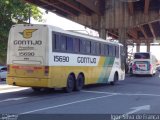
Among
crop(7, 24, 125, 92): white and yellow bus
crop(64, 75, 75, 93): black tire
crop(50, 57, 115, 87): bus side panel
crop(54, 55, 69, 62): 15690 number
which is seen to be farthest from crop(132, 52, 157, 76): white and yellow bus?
crop(54, 55, 69, 62): 15690 number

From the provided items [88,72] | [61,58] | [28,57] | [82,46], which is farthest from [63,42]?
[88,72]

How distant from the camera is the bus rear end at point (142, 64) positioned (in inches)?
1789

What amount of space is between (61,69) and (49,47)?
153 cm

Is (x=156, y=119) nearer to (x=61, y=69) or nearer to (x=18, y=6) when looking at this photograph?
(x=61, y=69)

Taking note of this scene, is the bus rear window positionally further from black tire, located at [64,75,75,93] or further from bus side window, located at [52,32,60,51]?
bus side window, located at [52,32,60,51]

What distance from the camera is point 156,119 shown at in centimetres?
1170

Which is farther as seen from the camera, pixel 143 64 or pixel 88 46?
pixel 143 64

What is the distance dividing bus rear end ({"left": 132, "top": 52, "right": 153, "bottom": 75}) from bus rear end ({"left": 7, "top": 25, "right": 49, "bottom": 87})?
27420 mm

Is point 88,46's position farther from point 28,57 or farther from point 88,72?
point 28,57

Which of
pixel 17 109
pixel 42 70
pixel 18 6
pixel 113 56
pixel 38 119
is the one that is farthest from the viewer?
pixel 18 6

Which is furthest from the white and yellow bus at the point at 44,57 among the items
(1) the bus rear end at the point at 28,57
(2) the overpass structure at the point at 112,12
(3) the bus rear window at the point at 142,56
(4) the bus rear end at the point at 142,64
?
(2) the overpass structure at the point at 112,12

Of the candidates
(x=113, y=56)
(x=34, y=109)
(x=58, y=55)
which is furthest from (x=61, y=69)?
(x=113, y=56)

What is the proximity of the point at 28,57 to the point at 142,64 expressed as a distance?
2799cm

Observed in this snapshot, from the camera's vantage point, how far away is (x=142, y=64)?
1804 inches
